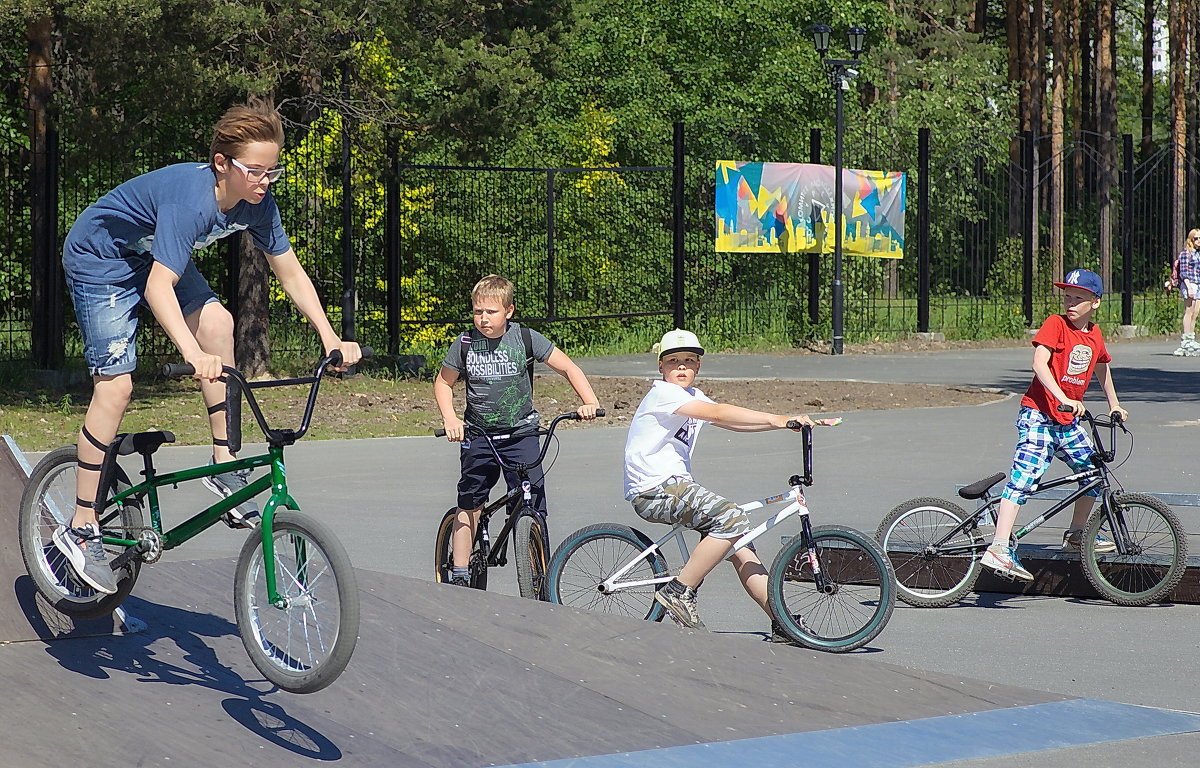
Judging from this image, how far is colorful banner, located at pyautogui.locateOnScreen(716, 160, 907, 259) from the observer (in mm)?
24891

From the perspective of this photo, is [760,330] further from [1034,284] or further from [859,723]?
[859,723]

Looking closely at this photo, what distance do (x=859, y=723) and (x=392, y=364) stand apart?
16.1m

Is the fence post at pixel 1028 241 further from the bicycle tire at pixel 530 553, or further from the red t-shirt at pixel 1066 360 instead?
the bicycle tire at pixel 530 553

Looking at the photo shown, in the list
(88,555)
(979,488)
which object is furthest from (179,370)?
(979,488)

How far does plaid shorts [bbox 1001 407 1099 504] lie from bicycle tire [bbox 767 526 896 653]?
1.59 meters

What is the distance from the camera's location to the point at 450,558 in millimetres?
7289

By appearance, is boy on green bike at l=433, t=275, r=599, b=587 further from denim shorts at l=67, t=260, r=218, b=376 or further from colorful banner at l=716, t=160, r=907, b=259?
colorful banner at l=716, t=160, r=907, b=259

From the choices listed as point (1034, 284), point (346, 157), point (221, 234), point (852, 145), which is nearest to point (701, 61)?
point (852, 145)

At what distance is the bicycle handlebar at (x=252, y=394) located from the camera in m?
4.67

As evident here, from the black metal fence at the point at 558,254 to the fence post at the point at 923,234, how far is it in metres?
0.04

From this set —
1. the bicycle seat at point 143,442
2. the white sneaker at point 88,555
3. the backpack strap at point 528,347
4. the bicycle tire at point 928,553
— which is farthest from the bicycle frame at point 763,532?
the white sneaker at point 88,555

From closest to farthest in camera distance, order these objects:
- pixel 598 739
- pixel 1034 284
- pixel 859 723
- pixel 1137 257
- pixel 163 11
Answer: pixel 598 739 → pixel 859 723 → pixel 163 11 → pixel 1034 284 → pixel 1137 257

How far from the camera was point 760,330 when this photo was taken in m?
26.7

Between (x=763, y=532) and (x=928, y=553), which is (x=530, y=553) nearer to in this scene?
(x=763, y=532)
